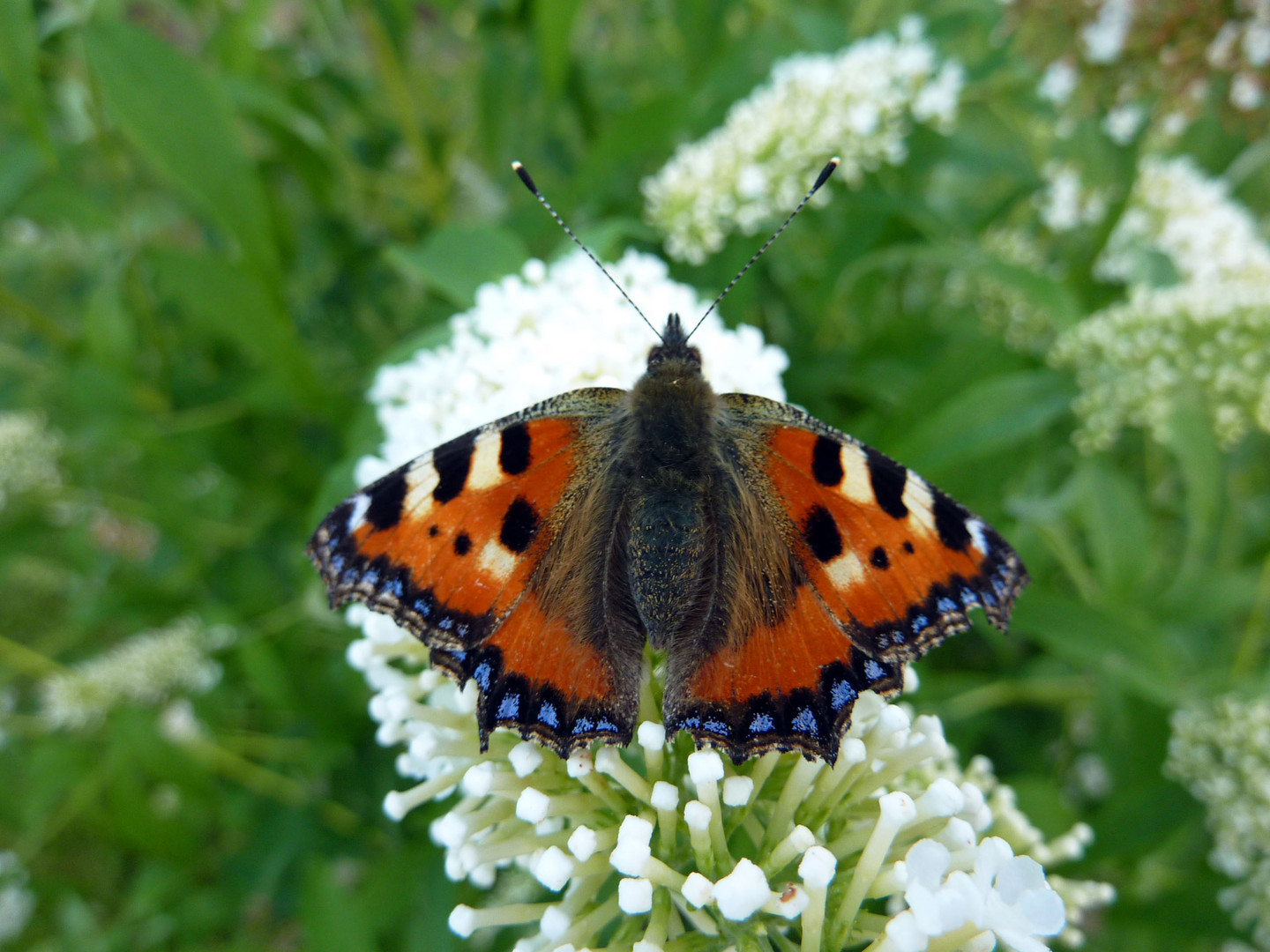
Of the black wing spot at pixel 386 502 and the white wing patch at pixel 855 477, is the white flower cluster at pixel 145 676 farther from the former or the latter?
the white wing patch at pixel 855 477

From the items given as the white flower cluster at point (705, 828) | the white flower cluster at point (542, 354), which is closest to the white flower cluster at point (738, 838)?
the white flower cluster at point (705, 828)

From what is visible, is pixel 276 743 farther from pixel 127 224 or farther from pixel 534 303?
pixel 534 303

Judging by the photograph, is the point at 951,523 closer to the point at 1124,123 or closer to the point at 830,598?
the point at 830,598

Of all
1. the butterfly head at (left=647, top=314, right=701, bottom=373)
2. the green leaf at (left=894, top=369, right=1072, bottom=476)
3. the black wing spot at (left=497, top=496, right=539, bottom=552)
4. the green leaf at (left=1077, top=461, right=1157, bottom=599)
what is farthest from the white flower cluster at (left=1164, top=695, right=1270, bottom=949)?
the black wing spot at (left=497, top=496, right=539, bottom=552)

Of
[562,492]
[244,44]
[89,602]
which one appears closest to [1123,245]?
[562,492]

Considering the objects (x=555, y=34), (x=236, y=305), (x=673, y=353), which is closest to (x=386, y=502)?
(x=673, y=353)

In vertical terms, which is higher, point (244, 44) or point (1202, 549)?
point (244, 44)
